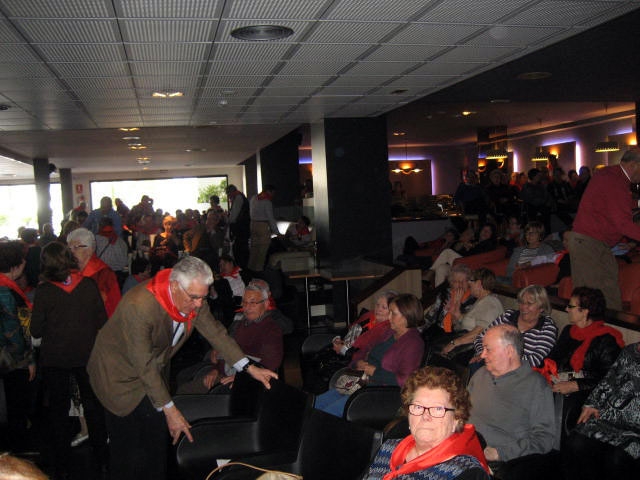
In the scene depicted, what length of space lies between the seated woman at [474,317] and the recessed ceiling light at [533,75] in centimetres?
395

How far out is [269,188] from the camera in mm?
11836

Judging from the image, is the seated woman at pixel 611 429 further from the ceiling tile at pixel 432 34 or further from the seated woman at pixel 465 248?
the seated woman at pixel 465 248

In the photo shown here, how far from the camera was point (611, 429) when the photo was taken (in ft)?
10.9

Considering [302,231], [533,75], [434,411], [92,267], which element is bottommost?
[434,411]

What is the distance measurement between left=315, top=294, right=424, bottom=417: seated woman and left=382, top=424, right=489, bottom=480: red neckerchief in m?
1.58

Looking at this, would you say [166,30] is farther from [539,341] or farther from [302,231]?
[302,231]

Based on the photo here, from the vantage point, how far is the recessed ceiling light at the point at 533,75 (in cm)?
841

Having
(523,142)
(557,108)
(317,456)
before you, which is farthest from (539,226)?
(523,142)

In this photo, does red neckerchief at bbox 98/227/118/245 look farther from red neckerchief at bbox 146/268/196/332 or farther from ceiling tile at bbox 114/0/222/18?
red neckerchief at bbox 146/268/196/332

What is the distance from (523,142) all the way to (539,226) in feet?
46.5

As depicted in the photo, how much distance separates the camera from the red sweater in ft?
14.8

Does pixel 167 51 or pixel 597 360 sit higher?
pixel 167 51

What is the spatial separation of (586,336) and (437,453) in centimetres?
218

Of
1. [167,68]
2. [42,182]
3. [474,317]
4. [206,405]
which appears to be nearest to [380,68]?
[167,68]
